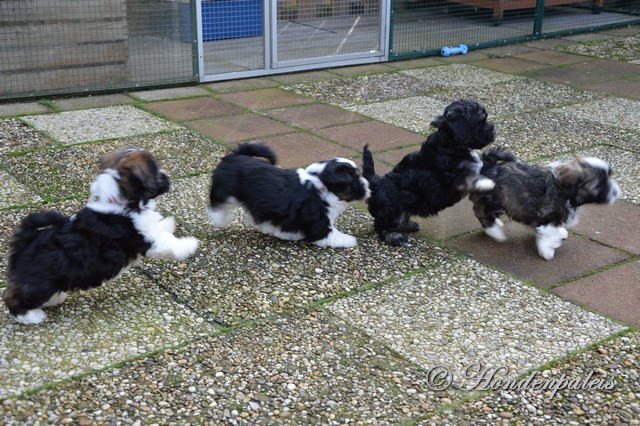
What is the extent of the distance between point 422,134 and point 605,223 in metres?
2.34

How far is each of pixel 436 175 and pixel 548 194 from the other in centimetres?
73

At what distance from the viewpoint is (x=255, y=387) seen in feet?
11.5

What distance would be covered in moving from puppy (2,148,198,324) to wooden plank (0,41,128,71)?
14.8 feet

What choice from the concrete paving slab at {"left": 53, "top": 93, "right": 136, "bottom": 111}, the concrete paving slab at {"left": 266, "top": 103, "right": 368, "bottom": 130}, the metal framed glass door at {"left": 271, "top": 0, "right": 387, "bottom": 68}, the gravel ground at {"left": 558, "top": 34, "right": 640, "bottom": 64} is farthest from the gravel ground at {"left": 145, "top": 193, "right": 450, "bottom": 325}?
the gravel ground at {"left": 558, "top": 34, "right": 640, "bottom": 64}

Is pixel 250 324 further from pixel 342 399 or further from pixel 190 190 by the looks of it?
pixel 190 190

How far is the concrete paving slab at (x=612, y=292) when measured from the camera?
429 centimetres

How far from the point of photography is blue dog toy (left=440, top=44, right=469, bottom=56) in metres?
10.8

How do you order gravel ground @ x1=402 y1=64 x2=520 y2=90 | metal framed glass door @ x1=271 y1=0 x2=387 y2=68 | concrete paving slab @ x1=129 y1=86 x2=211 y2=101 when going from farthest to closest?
1. metal framed glass door @ x1=271 y1=0 x2=387 y2=68
2. gravel ground @ x1=402 y1=64 x2=520 y2=90
3. concrete paving slab @ x1=129 y1=86 x2=211 y2=101

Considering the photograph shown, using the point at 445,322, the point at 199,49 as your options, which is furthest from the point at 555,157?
the point at 199,49

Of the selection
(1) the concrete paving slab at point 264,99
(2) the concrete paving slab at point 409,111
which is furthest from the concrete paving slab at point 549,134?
(1) the concrete paving slab at point 264,99

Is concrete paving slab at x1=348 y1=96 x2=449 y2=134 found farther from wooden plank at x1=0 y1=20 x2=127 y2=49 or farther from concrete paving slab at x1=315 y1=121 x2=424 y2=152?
wooden plank at x1=0 y1=20 x2=127 y2=49

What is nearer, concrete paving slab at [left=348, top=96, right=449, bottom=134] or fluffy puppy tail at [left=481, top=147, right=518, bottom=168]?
fluffy puppy tail at [left=481, top=147, right=518, bottom=168]

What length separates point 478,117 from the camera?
477 centimetres

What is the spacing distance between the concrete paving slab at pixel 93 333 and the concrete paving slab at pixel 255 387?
12cm
